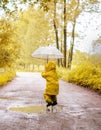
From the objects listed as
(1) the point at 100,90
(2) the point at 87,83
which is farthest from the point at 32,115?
(2) the point at 87,83

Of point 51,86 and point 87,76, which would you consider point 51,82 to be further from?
point 87,76

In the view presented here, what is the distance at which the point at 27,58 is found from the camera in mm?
71188

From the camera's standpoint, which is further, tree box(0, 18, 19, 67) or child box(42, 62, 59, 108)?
tree box(0, 18, 19, 67)

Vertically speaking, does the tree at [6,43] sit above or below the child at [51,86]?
below

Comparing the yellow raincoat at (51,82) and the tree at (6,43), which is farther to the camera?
the tree at (6,43)

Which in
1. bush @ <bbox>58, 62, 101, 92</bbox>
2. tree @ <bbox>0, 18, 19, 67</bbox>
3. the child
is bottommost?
bush @ <bbox>58, 62, 101, 92</bbox>

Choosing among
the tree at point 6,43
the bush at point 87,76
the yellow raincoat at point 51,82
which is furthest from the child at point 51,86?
the tree at point 6,43

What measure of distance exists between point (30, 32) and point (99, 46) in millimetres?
48597

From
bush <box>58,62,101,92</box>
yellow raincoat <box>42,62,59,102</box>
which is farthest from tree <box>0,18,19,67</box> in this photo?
yellow raincoat <box>42,62,59,102</box>

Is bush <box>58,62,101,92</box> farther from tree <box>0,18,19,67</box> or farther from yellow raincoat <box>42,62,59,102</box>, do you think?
yellow raincoat <box>42,62,59,102</box>

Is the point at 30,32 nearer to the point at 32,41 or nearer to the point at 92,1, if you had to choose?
the point at 32,41

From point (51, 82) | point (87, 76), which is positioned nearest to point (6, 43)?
point (87, 76)

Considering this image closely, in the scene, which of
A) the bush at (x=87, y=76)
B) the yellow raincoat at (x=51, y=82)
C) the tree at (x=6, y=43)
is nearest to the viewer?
the yellow raincoat at (x=51, y=82)

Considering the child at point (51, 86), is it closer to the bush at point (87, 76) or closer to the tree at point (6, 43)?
the bush at point (87, 76)
